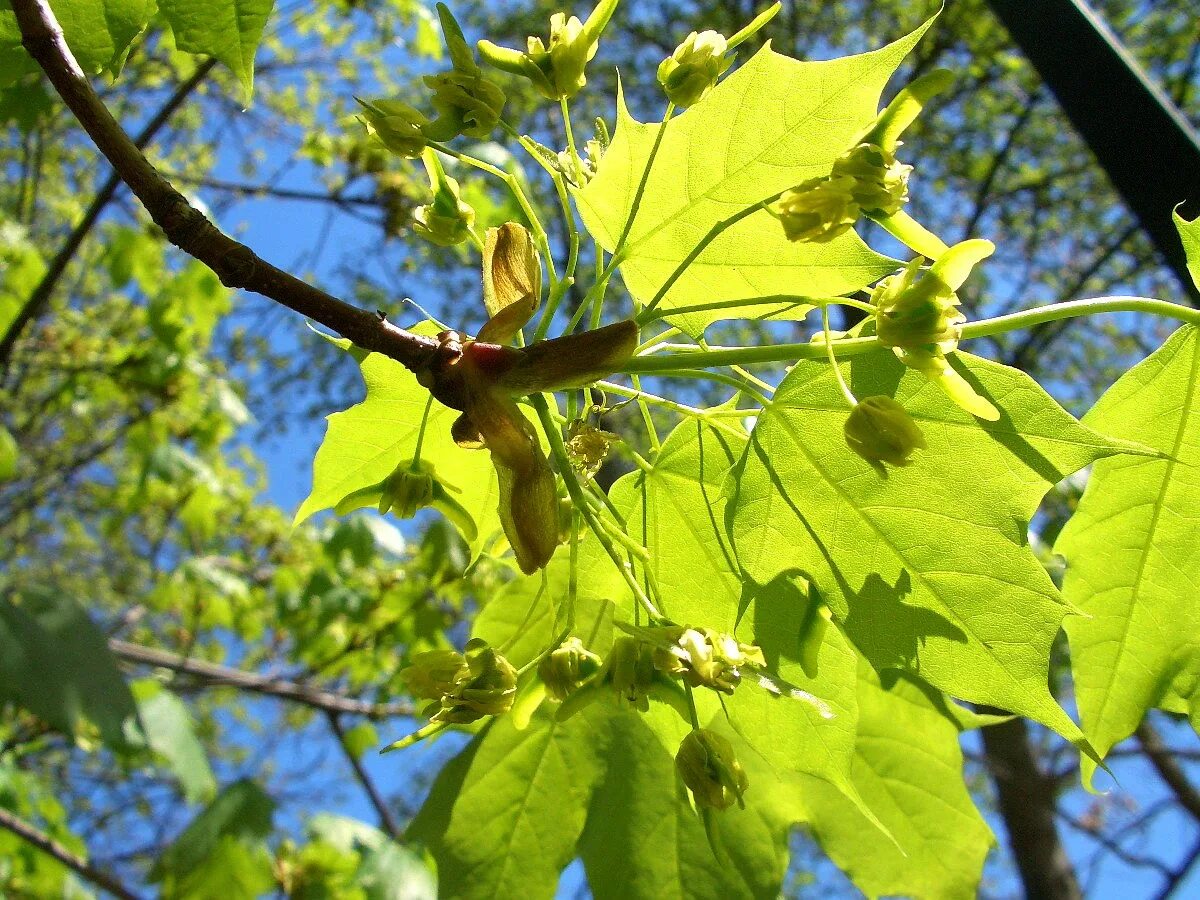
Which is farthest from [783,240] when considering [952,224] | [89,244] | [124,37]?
[89,244]

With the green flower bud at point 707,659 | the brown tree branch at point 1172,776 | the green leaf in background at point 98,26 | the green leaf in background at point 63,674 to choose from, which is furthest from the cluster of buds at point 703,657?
the brown tree branch at point 1172,776

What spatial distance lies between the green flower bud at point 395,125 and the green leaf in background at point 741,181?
17 cm

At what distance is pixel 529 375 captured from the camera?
665mm

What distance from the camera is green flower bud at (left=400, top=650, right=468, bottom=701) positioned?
2.55 feet

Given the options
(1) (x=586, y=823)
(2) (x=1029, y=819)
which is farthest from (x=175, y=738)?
(2) (x=1029, y=819)

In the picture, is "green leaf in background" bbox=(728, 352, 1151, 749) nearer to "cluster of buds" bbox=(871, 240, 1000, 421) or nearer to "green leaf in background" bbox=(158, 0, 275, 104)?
"cluster of buds" bbox=(871, 240, 1000, 421)

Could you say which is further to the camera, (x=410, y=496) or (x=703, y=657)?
(x=410, y=496)

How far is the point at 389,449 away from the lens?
3.34 feet

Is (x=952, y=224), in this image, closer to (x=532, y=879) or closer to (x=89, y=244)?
(x=89, y=244)

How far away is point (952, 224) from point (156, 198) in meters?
6.68

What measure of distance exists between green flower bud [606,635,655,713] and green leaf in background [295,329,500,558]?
0.93ft

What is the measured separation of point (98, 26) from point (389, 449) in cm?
46

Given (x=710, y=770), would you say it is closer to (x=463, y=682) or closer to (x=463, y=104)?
(x=463, y=682)


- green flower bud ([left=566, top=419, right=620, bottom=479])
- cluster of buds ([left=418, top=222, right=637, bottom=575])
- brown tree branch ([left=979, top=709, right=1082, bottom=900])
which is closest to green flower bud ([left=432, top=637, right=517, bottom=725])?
cluster of buds ([left=418, top=222, right=637, bottom=575])
